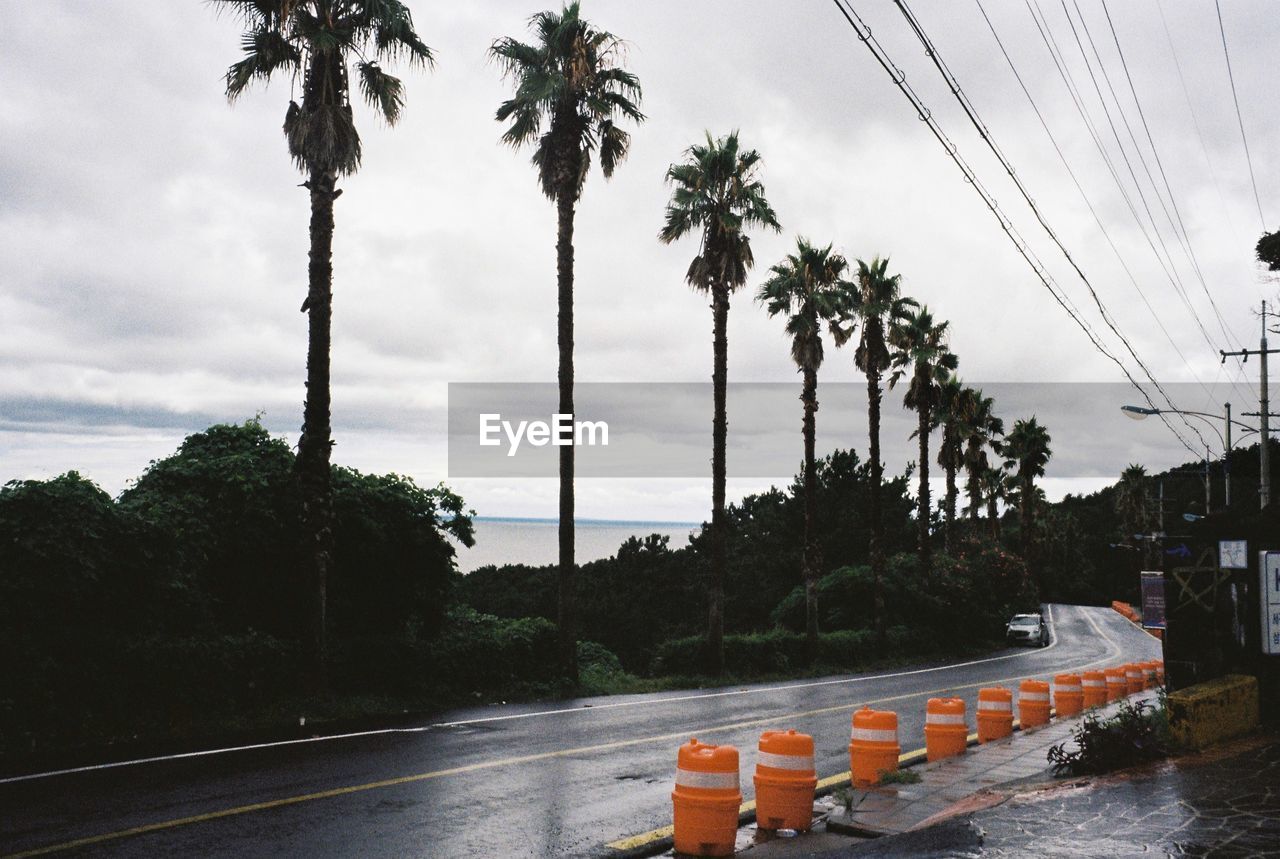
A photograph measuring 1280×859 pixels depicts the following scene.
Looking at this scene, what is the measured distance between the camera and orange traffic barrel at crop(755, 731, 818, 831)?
7719 millimetres

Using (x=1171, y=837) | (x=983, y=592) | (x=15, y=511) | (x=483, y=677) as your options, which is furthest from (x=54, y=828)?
(x=983, y=592)

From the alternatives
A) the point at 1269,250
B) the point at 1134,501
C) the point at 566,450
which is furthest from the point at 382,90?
the point at 1134,501

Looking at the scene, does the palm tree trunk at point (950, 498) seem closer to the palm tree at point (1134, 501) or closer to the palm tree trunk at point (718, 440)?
the palm tree trunk at point (718, 440)

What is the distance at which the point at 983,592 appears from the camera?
148 ft

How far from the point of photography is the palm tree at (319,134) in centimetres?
1577

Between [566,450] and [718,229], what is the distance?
10393 mm

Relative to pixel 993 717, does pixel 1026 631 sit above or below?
below

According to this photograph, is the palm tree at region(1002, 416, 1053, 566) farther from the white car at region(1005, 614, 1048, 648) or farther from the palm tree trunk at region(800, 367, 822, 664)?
the palm tree trunk at region(800, 367, 822, 664)

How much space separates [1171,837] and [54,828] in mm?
8079

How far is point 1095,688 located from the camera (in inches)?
670

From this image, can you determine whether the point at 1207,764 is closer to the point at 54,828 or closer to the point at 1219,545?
the point at 1219,545

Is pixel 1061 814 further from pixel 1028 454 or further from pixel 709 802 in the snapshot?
pixel 1028 454

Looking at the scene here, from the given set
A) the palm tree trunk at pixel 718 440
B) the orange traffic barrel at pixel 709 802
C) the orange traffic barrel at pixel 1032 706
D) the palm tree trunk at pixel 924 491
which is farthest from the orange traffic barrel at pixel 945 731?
the palm tree trunk at pixel 924 491

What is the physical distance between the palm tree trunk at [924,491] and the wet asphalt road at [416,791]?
2685 cm
